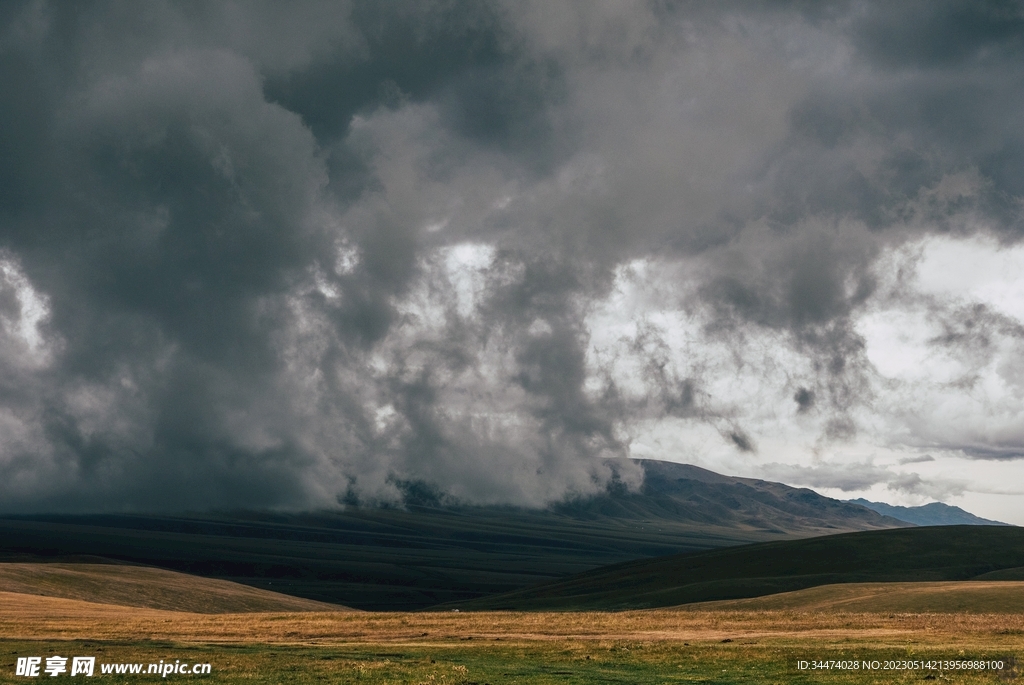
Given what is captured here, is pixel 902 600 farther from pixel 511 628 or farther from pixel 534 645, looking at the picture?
pixel 534 645

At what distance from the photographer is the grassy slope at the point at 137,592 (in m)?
134

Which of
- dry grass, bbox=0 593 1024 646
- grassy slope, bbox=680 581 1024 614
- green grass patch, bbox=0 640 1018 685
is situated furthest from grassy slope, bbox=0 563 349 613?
green grass patch, bbox=0 640 1018 685

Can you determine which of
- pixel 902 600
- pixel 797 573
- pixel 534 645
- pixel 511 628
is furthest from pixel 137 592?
pixel 797 573

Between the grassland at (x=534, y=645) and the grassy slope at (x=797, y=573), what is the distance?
208 feet

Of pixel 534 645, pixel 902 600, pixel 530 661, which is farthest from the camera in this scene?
pixel 902 600

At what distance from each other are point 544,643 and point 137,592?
370ft

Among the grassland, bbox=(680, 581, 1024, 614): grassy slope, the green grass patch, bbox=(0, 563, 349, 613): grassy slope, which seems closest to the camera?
the green grass patch

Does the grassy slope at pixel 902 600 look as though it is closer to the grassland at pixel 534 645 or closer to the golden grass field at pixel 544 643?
the golden grass field at pixel 544 643

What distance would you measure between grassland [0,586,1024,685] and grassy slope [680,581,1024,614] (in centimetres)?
1427

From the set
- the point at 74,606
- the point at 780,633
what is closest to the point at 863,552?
the point at 780,633

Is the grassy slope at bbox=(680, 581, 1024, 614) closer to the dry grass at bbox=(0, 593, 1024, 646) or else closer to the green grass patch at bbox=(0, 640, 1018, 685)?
the dry grass at bbox=(0, 593, 1024, 646)

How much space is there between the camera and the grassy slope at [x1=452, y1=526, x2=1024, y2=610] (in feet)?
466

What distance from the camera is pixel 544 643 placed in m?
54.9

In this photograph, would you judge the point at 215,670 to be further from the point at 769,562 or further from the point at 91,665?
the point at 769,562
